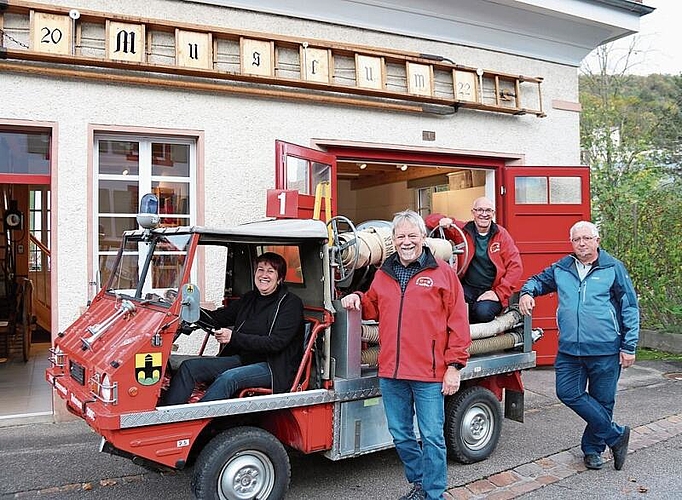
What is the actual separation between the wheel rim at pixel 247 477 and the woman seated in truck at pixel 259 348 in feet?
1.34

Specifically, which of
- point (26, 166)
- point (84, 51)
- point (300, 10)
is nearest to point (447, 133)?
point (300, 10)

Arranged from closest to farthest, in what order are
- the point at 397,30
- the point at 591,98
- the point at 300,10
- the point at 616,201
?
the point at 300,10
the point at 397,30
the point at 616,201
the point at 591,98

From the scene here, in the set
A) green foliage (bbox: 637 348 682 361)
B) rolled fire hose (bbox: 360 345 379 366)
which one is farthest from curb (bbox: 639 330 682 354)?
rolled fire hose (bbox: 360 345 379 366)

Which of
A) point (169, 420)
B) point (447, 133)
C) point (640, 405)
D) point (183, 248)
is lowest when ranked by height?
point (640, 405)

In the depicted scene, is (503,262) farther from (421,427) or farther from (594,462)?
(421,427)

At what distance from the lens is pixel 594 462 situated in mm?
4969

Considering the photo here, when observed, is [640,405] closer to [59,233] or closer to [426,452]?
[426,452]

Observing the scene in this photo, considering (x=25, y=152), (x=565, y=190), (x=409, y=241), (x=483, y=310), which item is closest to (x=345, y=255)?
(x=409, y=241)

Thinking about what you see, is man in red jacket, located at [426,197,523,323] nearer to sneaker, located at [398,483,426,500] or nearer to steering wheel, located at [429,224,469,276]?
steering wheel, located at [429,224,469,276]

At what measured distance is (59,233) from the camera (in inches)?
247

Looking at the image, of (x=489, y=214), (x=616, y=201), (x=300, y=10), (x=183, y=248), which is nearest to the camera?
(x=183, y=248)

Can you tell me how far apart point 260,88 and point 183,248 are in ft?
11.9

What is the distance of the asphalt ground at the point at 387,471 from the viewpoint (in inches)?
177

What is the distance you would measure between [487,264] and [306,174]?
253cm
